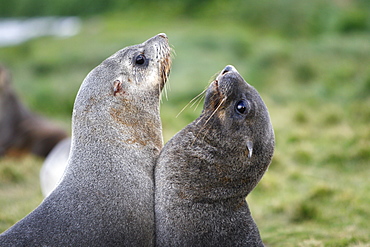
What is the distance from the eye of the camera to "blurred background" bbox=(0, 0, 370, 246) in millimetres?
7266

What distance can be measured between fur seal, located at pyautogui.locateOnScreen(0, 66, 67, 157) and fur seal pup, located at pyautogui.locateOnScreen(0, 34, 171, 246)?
5733 mm

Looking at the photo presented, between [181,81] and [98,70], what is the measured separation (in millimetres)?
9413

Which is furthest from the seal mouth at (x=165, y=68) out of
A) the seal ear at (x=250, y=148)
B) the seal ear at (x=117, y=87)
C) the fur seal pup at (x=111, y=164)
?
the seal ear at (x=250, y=148)

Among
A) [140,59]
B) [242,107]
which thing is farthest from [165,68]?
[242,107]

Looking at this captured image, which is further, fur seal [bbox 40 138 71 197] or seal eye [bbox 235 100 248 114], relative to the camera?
fur seal [bbox 40 138 71 197]

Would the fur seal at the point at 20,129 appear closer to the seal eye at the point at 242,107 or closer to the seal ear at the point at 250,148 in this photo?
the seal eye at the point at 242,107

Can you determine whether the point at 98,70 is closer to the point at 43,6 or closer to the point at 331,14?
the point at 331,14

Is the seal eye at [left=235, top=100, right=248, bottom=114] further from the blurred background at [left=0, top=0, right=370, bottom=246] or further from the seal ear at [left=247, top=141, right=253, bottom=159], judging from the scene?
the blurred background at [left=0, top=0, right=370, bottom=246]

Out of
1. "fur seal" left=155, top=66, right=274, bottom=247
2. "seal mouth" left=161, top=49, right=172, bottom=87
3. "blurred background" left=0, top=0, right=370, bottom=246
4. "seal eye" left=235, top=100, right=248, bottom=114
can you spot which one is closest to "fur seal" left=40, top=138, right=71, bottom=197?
"blurred background" left=0, top=0, right=370, bottom=246

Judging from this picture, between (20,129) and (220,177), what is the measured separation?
306 inches

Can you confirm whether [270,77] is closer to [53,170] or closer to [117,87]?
[53,170]

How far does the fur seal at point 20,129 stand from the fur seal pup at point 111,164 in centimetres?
573

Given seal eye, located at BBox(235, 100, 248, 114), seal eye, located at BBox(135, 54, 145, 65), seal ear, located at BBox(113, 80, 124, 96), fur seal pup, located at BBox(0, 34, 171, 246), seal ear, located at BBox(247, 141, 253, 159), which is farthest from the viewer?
seal eye, located at BBox(135, 54, 145, 65)

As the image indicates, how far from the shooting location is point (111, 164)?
493cm
